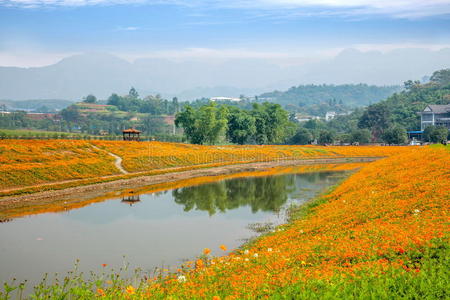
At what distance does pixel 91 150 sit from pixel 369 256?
58.3 m

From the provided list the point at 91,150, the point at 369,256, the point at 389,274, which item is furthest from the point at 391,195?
the point at 91,150

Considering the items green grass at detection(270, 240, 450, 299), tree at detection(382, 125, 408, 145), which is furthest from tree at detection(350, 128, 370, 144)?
green grass at detection(270, 240, 450, 299)

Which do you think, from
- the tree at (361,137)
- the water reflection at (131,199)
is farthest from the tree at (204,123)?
the water reflection at (131,199)

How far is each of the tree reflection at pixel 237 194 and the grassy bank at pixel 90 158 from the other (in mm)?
11146

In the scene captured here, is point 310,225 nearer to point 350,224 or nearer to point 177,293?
point 350,224

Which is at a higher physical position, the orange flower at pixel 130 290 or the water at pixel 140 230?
the orange flower at pixel 130 290

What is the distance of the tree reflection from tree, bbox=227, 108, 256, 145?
49.2m

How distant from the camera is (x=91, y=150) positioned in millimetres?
67750

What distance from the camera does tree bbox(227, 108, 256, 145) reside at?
112188 mm

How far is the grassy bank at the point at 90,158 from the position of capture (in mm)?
48594

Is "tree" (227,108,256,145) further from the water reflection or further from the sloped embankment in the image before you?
the sloped embankment

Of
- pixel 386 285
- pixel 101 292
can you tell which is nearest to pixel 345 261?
pixel 386 285

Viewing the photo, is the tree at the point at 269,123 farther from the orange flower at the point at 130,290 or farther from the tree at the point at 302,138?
the orange flower at the point at 130,290

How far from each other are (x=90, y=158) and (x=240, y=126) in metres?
55.9
